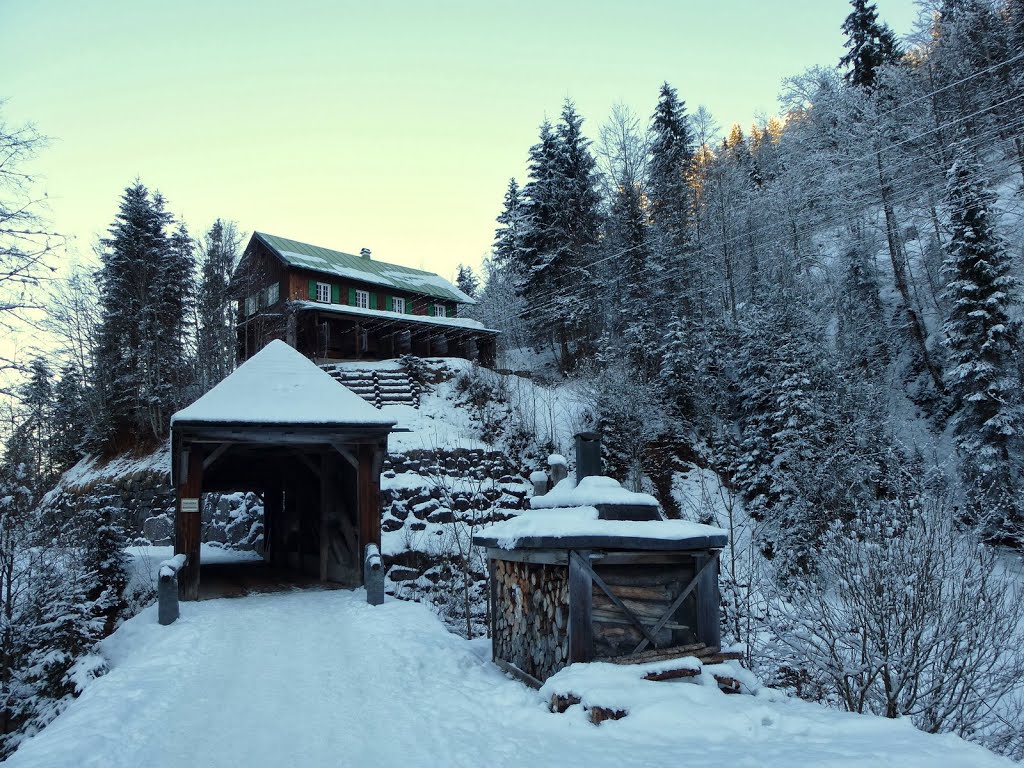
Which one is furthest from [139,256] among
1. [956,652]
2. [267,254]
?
[956,652]

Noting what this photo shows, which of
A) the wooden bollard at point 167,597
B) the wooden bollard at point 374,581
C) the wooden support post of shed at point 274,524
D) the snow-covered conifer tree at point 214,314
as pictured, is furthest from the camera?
the snow-covered conifer tree at point 214,314

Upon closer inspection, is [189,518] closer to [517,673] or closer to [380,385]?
[517,673]

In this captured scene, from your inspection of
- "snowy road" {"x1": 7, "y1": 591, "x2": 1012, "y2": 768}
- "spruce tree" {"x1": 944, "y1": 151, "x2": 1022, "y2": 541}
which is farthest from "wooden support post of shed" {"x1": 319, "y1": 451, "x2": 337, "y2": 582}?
"spruce tree" {"x1": 944, "y1": 151, "x2": 1022, "y2": 541}

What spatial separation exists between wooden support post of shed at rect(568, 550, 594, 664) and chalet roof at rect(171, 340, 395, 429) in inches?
252

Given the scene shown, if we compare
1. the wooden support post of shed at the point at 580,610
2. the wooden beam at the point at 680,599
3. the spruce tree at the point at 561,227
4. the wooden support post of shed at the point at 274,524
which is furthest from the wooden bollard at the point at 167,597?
the spruce tree at the point at 561,227

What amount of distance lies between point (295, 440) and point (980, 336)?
56.7 feet

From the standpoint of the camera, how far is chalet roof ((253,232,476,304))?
32.2m

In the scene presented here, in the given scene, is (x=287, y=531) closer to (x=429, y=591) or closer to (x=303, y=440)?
(x=429, y=591)

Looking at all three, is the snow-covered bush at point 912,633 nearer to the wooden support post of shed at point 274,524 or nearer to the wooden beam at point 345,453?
the wooden beam at point 345,453

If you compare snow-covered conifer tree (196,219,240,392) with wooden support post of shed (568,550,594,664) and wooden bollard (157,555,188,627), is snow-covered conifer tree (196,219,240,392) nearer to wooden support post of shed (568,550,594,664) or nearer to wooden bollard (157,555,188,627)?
wooden bollard (157,555,188,627)

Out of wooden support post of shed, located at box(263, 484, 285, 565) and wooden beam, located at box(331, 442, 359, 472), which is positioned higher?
wooden beam, located at box(331, 442, 359, 472)

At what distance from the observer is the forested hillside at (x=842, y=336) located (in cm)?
678

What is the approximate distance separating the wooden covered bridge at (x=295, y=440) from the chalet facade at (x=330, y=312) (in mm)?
15807

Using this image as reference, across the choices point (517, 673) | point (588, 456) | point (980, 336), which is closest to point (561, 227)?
point (980, 336)
